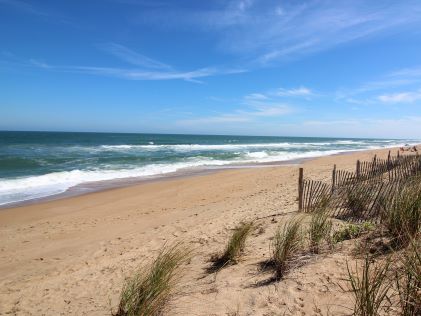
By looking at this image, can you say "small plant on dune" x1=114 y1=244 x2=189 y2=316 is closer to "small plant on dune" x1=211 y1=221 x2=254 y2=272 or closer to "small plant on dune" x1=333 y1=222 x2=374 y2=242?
"small plant on dune" x1=211 y1=221 x2=254 y2=272

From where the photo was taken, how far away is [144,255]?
263 inches

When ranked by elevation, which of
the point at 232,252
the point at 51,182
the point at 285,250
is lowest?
the point at 51,182

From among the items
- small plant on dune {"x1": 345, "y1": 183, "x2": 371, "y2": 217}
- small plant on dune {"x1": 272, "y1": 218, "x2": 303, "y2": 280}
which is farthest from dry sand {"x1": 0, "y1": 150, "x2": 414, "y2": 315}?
small plant on dune {"x1": 345, "y1": 183, "x2": 371, "y2": 217}

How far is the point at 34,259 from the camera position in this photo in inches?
283

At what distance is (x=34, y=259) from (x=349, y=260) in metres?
6.42

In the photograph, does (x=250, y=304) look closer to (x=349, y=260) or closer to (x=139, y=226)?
(x=349, y=260)

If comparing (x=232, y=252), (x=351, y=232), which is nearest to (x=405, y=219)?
(x=351, y=232)

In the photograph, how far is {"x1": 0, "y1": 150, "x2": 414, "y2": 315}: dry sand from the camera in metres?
3.78

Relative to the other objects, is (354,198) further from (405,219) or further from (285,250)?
(285,250)

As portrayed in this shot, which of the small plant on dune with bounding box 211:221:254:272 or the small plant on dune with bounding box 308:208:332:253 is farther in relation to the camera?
the small plant on dune with bounding box 211:221:254:272

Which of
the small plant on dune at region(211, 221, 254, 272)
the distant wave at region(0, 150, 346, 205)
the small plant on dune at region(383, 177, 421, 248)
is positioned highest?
the small plant on dune at region(383, 177, 421, 248)

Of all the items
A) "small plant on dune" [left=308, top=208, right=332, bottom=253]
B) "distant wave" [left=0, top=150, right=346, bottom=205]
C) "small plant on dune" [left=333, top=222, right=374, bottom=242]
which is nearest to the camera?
"small plant on dune" [left=308, top=208, right=332, bottom=253]

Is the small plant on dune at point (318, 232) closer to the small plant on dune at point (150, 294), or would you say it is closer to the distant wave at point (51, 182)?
the small plant on dune at point (150, 294)

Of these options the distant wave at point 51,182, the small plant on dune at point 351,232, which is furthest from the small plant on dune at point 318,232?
the distant wave at point 51,182
